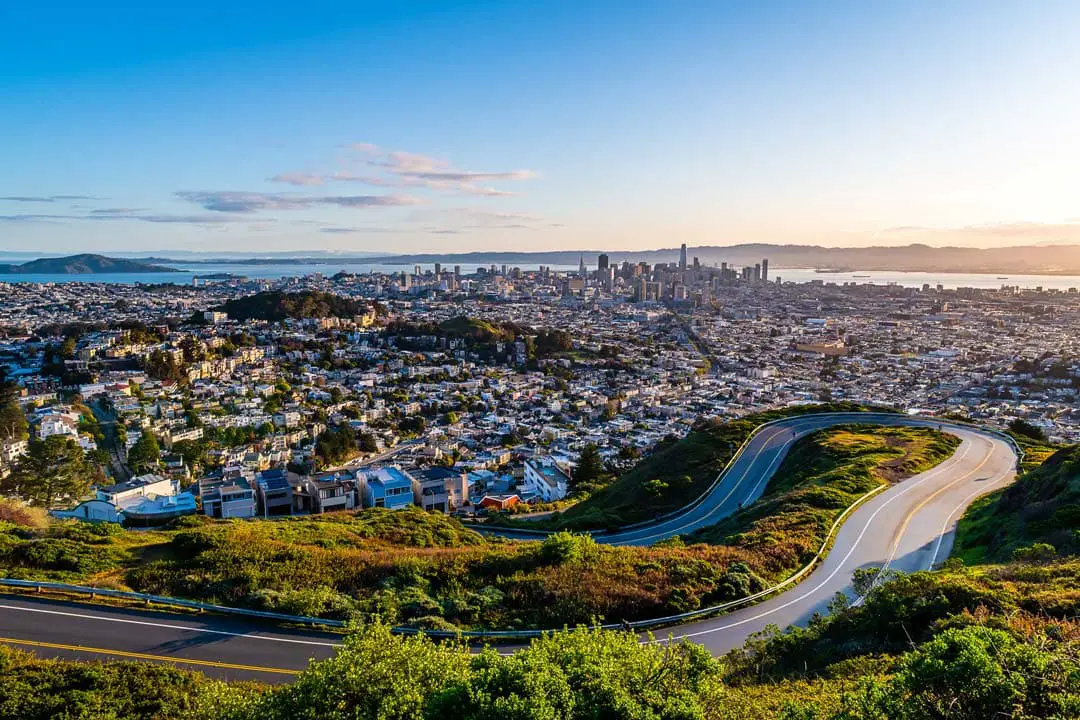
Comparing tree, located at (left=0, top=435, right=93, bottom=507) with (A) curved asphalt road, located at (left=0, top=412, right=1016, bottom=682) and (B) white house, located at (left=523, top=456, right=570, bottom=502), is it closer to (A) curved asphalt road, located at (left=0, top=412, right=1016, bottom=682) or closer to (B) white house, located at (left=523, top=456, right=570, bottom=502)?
(B) white house, located at (left=523, top=456, right=570, bottom=502)

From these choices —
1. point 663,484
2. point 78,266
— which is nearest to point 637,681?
point 663,484

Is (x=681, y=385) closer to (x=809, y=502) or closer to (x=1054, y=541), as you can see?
(x=809, y=502)

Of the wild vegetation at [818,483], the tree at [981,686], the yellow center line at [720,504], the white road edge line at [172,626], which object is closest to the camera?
the tree at [981,686]

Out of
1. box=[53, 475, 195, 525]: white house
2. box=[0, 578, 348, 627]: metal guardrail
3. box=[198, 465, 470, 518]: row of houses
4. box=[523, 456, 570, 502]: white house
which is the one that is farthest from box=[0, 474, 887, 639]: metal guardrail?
box=[523, 456, 570, 502]: white house

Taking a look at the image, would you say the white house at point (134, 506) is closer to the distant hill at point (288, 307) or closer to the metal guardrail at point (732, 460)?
the metal guardrail at point (732, 460)

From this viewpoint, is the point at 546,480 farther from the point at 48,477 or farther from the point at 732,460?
the point at 48,477

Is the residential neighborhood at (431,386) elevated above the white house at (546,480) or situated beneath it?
elevated above

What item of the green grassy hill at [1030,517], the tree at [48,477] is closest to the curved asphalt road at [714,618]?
the green grassy hill at [1030,517]
